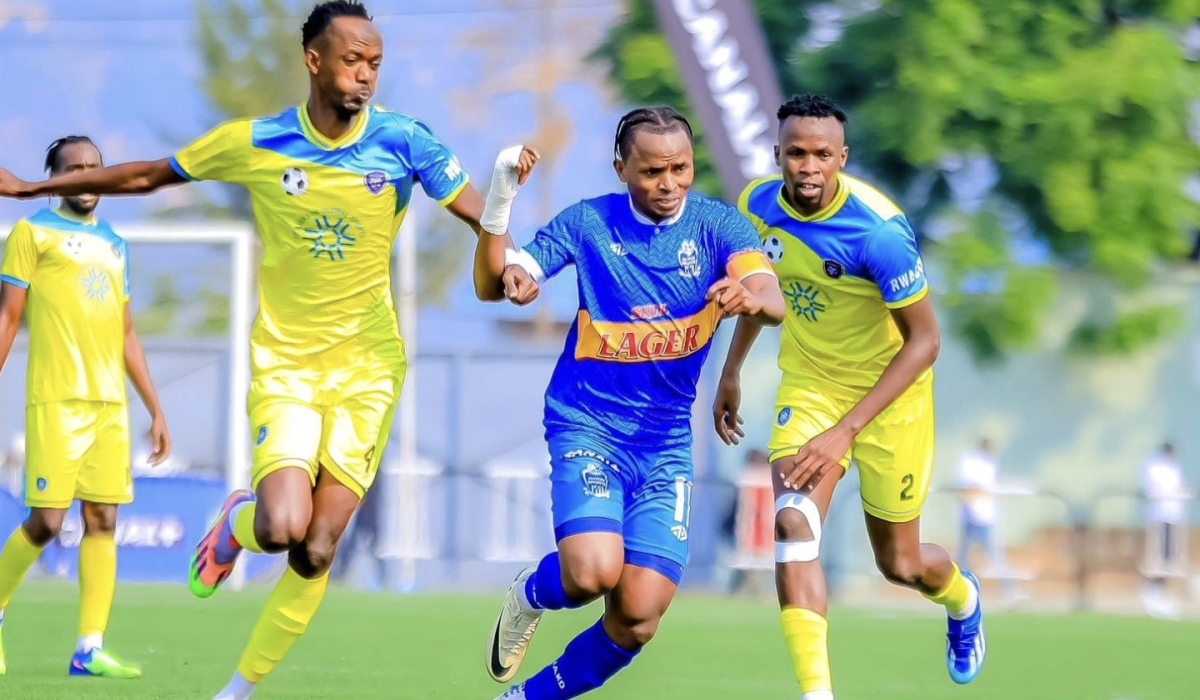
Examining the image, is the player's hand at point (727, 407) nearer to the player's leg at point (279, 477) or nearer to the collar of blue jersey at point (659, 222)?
the collar of blue jersey at point (659, 222)

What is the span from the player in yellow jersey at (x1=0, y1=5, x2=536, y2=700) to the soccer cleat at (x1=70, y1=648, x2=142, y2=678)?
1781 mm

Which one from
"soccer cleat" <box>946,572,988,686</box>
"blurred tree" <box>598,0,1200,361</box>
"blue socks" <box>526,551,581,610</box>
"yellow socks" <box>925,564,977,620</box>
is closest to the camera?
"blue socks" <box>526,551,581,610</box>

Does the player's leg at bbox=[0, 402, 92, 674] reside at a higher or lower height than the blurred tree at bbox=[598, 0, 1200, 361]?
higher

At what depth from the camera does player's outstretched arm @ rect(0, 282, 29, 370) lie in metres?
9.20

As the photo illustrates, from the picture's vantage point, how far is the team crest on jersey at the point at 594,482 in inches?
269

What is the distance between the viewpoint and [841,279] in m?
7.72

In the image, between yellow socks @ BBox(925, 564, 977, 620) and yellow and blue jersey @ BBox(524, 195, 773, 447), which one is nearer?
yellow and blue jersey @ BBox(524, 195, 773, 447)

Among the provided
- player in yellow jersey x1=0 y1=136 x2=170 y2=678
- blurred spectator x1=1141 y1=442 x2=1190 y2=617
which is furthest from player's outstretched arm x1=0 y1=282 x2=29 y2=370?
blurred spectator x1=1141 y1=442 x2=1190 y2=617

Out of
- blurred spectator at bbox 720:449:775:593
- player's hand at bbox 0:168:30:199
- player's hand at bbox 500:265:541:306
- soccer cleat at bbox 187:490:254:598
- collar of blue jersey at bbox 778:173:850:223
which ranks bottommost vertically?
blurred spectator at bbox 720:449:775:593

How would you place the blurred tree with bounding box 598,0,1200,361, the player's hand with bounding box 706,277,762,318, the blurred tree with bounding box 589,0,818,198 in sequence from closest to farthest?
1. the player's hand with bounding box 706,277,762,318
2. the blurred tree with bounding box 598,0,1200,361
3. the blurred tree with bounding box 589,0,818,198

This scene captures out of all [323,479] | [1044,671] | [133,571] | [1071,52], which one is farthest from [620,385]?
[1071,52]

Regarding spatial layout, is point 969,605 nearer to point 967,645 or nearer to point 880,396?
point 967,645

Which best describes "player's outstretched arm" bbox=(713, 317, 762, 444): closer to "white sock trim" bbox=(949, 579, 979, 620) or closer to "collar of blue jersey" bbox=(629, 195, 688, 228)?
"collar of blue jersey" bbox=(629, 195, 688, 228)

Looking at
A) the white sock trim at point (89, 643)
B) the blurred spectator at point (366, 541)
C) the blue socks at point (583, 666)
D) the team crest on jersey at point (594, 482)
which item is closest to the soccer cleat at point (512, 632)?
the blue socks at point (583, 666)
